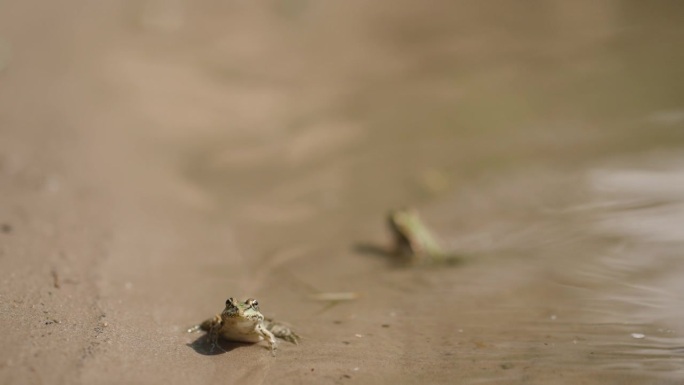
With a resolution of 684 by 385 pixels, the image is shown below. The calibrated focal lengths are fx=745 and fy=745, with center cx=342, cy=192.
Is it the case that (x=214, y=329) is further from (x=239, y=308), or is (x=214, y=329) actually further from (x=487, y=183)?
(x=487, y=183)

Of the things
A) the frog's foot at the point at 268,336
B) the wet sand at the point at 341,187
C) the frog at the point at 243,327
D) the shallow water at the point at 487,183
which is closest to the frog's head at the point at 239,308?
the frog at the point at 243,327

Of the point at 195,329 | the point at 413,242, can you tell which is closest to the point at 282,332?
the point at 195,329

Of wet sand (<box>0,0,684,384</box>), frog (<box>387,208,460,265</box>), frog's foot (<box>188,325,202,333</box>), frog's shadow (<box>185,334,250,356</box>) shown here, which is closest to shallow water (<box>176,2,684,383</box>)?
wet sand (<box>0,0,684,384</box>)

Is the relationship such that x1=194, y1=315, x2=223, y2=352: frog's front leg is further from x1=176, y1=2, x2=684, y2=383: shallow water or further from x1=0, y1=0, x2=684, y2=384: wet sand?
x1=176, y1=2, x2=684, y2=383: shallow water

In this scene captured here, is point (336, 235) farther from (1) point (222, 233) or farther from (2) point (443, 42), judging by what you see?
(2) point (443, 42)

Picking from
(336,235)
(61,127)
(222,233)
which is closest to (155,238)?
(222,233)

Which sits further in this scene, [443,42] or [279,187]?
[443,42]

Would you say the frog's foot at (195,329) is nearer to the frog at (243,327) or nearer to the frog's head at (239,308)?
the frog at (243,327)
